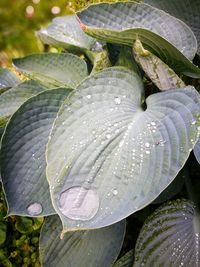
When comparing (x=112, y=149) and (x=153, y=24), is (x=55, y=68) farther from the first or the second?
(x=112, y=149)

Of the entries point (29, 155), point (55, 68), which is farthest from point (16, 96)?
point (29, 155)

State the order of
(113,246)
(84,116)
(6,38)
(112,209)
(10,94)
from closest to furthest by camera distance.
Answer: (112,209) → (84,116) → (113,246) → (10,94) → (6,38)

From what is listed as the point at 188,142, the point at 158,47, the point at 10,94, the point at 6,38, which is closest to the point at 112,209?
the point at 188,142

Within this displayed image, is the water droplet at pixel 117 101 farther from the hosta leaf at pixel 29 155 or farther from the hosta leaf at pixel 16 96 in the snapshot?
the hosta leaf at pixel 16 96

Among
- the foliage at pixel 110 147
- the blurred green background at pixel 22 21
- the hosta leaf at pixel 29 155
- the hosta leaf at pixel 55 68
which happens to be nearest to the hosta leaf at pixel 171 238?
the foliage at pixel 110 147

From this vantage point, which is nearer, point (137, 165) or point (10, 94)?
point (137, 165)

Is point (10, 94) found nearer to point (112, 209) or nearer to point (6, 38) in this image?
point (112, 209)

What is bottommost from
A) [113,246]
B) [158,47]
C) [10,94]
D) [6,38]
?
[6,38]
